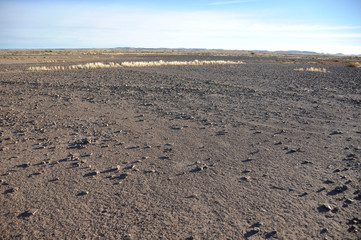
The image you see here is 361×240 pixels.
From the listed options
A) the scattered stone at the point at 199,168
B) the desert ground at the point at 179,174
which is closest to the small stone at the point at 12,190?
the desert ground at the point at 179,174

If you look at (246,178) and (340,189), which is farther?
(246,178)

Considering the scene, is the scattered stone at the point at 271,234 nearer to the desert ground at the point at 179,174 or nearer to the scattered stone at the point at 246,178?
the desert ground at the point at 179,174

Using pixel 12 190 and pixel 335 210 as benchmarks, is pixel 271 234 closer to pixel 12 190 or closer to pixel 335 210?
pixel 335 210

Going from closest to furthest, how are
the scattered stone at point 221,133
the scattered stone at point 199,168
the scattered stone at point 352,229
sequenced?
the scattered stone at point 352,229, the scattered stone at point 199,168, the scattered stone at point 221,133

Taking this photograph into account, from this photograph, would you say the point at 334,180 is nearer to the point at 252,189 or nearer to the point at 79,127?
the point at 252,189

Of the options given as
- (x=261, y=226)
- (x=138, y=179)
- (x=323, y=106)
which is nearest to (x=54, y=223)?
(x=138, y=179)

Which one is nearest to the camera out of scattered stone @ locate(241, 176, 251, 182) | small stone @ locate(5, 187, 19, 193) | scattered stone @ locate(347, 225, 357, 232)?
scattered stone @ locate(347, 225, 357, 232)

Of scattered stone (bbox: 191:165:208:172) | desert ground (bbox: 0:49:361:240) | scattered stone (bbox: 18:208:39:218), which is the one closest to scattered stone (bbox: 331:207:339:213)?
desert ground (bbox: 0:49:361:240)

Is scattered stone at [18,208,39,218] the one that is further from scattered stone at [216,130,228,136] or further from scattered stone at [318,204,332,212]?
scattered stone at [216,130,228,136]

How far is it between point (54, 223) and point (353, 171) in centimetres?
547

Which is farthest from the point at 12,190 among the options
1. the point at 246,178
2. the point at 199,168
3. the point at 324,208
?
the point at 324,208

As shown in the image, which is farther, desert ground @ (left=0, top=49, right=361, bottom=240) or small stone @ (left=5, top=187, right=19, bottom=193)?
small stone @ (left=5, top=187, right=19, bottom=193)

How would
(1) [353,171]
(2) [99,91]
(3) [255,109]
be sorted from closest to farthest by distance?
(1) [353,171] → (3) [255,109] → (2) [99,91]

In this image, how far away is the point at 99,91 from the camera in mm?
13914
